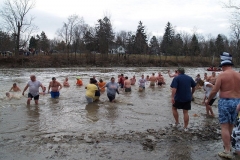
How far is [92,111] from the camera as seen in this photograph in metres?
9.86

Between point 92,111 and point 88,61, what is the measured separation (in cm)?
4045

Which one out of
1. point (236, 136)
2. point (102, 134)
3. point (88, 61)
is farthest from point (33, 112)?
point (88, 61)

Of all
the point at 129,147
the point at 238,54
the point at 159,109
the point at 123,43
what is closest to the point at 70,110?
the point at 159,109

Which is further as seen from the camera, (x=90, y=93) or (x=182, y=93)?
(x=90, y=93)

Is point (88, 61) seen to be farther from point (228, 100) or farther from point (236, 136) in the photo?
point (236, 136)

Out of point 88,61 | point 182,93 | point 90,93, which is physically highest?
point 88,61

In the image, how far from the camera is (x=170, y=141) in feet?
18.9

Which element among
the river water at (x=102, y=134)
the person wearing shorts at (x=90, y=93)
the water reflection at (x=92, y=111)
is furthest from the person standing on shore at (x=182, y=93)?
the person wearing shorts at (x=90, y=93)

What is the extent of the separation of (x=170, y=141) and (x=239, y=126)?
1751mm

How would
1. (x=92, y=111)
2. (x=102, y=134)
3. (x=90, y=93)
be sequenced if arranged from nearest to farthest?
(x=102, y=134)
(x=92, y=111)
(x=90, y=93)

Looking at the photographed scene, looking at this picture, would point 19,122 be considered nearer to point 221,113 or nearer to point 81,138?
point 81,138

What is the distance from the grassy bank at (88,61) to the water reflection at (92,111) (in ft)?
114

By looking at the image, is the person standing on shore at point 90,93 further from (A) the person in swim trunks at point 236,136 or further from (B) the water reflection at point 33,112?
(A) the person in swim trunks at point 236,136

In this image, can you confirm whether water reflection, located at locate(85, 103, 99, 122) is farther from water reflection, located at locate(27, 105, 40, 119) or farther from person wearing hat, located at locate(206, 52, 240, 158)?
person wearing hat, located at locate(206, 52, 240, 158)
